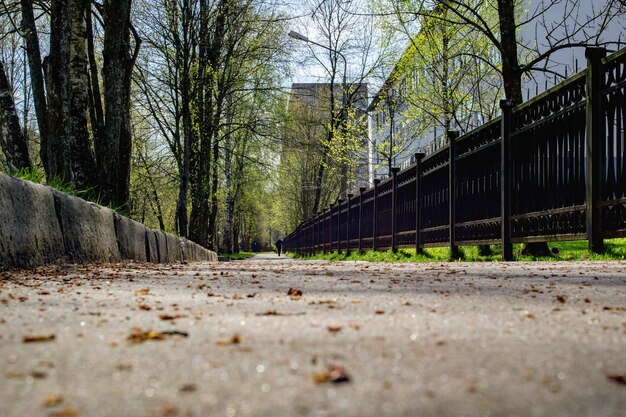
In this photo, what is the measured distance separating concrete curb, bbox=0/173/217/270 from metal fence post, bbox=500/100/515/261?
4.89 m

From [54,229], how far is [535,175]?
18.0ft

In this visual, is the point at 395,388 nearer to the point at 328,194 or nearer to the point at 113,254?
the point at 113,254

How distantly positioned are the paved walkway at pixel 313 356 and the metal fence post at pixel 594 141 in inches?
147

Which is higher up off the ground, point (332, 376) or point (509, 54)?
point (509, 54)

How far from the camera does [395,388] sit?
1.38 metres

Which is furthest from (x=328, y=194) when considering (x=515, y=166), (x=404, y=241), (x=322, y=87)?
(x=515, y=166)

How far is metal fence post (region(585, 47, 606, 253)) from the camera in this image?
660 centimetres

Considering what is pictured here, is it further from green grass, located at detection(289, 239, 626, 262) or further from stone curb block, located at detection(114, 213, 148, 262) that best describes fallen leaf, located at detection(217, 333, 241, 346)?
stone curb block, located at detection(114, 213, 148, 262)

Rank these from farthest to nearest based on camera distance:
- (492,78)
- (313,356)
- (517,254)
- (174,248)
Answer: (492,78)
(174,248)
(517,254)
(313,356)

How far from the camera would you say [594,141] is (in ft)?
21.8

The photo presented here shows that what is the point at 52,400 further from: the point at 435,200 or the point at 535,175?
the point at 435,200

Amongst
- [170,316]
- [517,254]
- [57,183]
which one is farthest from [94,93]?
[170,316]

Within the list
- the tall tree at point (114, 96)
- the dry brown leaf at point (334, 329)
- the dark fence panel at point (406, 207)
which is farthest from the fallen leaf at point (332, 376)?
the dark fence panel at point (406, 207)

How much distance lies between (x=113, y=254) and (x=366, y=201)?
1044 cm
